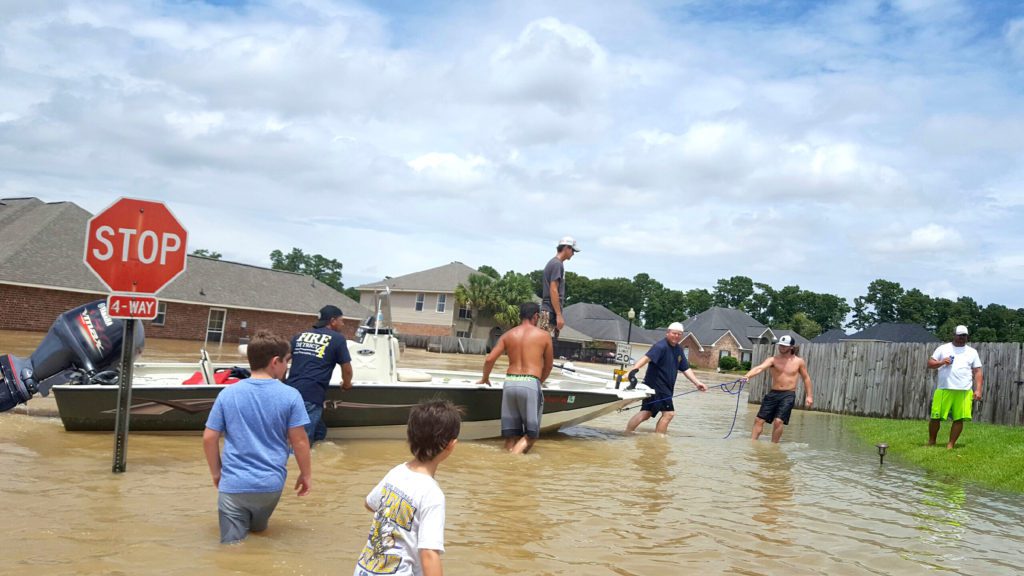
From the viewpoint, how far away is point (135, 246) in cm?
617

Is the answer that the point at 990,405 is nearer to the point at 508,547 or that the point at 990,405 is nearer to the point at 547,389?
the point at 547,389

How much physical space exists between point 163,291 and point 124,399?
29184mm

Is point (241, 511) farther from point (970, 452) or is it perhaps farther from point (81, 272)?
point (81, 272)

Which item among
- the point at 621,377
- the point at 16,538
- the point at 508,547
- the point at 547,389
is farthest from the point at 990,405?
the point at 16,538

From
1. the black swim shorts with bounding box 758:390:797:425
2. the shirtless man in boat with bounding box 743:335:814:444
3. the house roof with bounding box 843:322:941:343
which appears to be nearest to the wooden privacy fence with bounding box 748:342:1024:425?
the shirtless man in boat with bounding box 743:335:814:444

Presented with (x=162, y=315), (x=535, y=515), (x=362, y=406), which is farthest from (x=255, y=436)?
(x=162, y=315)

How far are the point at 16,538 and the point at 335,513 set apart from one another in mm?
1915

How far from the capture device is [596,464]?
27.0 feet

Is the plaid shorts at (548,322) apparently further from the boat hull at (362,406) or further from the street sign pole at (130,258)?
the street sign pole at (130,258)

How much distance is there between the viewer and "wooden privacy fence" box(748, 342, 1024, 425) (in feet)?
45.2

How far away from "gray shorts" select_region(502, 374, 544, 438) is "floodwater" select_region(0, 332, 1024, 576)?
1.13ft

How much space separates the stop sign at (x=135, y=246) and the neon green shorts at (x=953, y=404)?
379 inches

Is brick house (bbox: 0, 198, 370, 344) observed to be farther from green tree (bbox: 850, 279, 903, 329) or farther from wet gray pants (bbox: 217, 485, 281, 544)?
green tree (bbox: 850, 279, 903, 329)

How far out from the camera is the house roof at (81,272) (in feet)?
96.2
